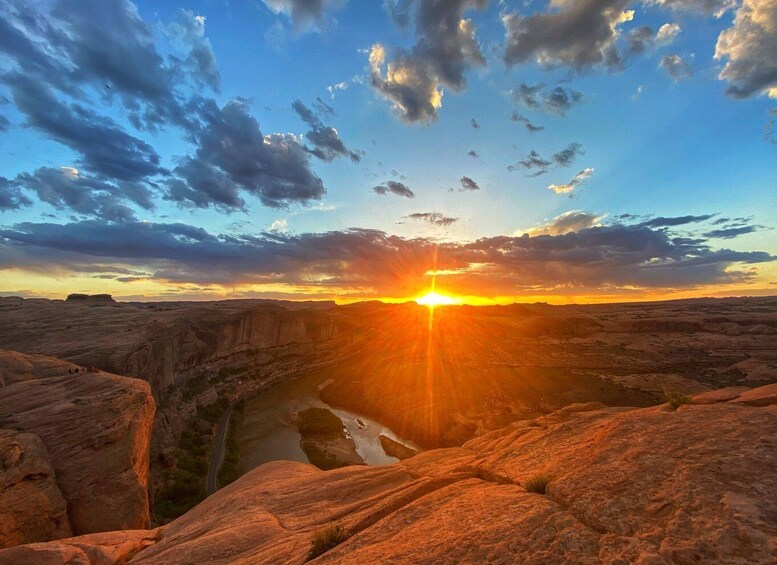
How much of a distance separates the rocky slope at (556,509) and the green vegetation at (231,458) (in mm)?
27925

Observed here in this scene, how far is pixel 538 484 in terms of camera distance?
332 inches

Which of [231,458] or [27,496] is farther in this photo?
[231,458]

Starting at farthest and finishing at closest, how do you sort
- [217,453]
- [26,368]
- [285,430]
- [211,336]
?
[211,336], [285,430], [217,453], [26,368]

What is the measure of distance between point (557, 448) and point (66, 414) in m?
26.4

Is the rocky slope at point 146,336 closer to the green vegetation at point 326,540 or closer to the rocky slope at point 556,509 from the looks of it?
the rocky slope at point 556,509

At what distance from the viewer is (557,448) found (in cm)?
1135

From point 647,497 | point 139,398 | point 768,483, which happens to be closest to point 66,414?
point 139,398

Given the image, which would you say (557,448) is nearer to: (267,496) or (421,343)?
(267,496)

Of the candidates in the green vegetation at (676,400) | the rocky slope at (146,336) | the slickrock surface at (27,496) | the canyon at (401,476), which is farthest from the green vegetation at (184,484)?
the green vegetation at (676,400)

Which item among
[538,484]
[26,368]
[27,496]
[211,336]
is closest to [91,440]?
[27,496]

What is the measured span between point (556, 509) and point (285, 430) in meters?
51.1

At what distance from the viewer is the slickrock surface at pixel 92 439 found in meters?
17.8

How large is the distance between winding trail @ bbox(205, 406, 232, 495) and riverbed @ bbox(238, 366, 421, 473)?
227 cm

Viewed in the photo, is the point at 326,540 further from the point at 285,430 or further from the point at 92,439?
the point at 285,430
